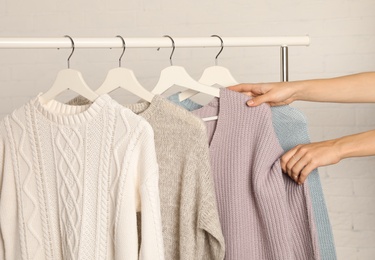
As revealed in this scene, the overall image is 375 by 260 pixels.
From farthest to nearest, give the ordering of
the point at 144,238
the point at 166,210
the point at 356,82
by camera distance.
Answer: the point at 356,82
the point at 166,210
the point at 144,238

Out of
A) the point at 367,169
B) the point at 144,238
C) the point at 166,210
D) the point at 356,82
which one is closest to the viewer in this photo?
the point at 144,238

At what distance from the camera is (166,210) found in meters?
1.82

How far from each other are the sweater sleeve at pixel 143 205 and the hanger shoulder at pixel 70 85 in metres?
0.23

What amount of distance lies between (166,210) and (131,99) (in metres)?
1.58

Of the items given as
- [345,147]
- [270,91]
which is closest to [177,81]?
[270,91]

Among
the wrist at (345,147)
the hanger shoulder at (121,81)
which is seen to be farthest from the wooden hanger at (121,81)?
the wrist at (345,147)

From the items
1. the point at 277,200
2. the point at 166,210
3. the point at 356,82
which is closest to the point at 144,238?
the point at 166,210

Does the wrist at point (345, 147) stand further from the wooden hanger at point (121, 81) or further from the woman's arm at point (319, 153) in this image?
the wooden hanger at point (121, 81)

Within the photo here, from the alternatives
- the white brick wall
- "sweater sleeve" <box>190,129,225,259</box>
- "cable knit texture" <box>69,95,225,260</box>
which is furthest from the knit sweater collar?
the white brick wall

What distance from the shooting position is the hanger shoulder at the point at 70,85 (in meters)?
1.85

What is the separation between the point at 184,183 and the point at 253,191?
8.5 inches

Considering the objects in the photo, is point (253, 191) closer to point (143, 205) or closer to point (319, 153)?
point (319, 153)

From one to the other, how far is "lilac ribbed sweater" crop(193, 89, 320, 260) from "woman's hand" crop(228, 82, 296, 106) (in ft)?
0.19

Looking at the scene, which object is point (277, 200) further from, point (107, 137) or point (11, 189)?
point (11, 189)
